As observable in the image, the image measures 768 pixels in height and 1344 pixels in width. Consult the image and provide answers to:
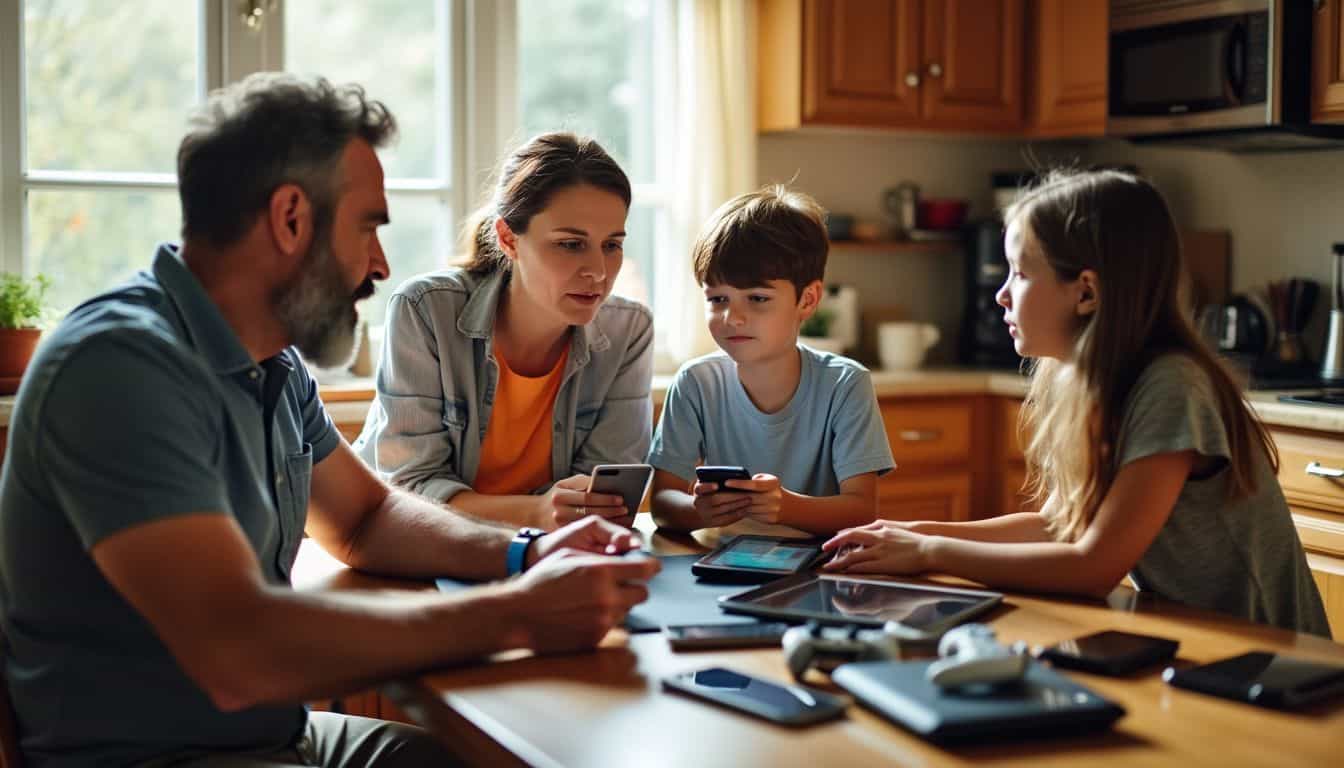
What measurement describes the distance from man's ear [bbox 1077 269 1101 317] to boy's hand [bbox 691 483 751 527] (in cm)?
53

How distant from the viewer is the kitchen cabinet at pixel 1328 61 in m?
3.25

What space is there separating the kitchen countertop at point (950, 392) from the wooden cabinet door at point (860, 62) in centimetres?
79

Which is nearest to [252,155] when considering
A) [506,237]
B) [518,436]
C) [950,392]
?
[506,237]

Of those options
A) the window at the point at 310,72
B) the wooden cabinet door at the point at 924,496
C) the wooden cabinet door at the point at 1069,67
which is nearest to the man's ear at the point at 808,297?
the window at the point at 310,72

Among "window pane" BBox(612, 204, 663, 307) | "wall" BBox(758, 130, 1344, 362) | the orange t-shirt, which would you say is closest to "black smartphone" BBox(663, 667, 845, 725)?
the orange t-shirt

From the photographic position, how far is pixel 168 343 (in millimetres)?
1297

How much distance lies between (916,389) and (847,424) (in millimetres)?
1644

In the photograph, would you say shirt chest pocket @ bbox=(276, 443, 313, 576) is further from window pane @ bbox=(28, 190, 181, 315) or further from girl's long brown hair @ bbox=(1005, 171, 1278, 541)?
window pane @ bbox=(28, 190, 181, 315)

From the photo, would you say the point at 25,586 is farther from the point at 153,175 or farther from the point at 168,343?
the point at 153,175

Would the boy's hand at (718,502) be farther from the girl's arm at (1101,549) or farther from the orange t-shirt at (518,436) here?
the orange t-shirt at (518,436)

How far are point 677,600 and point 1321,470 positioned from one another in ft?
6.52

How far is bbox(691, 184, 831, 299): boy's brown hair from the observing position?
224 cm

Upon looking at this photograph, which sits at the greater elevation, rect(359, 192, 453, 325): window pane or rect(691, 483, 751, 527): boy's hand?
rect(359, 192, 453, 325): window pane

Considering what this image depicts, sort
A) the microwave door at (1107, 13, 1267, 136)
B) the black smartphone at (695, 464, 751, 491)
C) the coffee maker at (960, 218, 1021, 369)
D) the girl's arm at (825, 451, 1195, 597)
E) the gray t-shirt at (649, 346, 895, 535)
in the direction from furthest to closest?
1. the coffee maker at (960, 218, 1021, 369)
2. the microwave door at (1107, 13, 1267, 136)
3. the gray t-shirt at (649, 346, 895, 535)
4. the black smartphone at (695, 464, 751, 491)
5. the girl's arm at (825, 451, 1195, 597)
